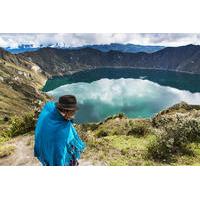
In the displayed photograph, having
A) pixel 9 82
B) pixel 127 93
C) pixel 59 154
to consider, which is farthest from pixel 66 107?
pixel 9 82

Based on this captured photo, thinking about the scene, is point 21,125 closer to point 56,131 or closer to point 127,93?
point 127,93

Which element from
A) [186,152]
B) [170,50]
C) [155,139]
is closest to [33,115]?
[155,139]

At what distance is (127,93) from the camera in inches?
413

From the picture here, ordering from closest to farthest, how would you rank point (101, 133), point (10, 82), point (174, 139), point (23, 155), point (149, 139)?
point (23, 155) < point (174, 139) < point (149, 139) < point (101, 133) < point (10, 82)

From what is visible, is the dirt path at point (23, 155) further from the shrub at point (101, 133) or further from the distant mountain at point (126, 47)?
the distant mountain at point (126, 47)

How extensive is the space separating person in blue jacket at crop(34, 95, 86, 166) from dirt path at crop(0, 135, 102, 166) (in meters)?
2.56

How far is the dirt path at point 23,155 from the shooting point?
8383mm

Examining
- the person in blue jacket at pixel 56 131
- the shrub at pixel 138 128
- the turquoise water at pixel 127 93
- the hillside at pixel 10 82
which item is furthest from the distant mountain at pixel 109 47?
the person in blue jacket at pixel 56 131

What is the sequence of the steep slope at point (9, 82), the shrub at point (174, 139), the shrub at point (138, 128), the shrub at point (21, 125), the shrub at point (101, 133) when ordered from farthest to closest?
the steep slope at point (9, 82) < the shrub at point (101, 133) < the shrub at point (138, 128) < the shrub at point (21, 125) < the shrub at point (174, 139)

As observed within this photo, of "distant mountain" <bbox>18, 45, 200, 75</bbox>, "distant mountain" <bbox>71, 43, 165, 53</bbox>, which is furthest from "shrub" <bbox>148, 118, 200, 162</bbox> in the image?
"distant mountain" <bbox>71, 43, 165, 53</bbox>

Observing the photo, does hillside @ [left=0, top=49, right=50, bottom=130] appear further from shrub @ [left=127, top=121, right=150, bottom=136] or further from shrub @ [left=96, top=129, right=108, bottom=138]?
shrub @ [left=127, top=121, right=150, bottom=136]

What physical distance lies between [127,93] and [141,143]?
1698 mm
